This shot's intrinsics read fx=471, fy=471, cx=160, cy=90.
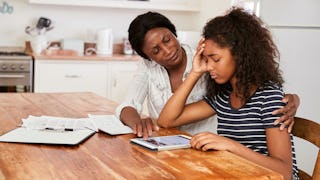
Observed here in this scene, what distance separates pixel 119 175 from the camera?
1.26 metres

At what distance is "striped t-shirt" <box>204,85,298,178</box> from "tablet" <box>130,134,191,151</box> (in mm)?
204

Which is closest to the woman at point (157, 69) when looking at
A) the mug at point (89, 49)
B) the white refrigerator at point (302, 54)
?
the white refrigerator at point (302, 54)

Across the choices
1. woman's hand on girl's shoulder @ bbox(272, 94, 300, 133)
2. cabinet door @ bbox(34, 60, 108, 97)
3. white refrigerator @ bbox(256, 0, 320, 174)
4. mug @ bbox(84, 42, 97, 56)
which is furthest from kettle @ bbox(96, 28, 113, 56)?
woman's hand on girl's shoulder @ bbox(272, 94, 300, 133)

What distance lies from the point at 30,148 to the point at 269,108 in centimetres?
82

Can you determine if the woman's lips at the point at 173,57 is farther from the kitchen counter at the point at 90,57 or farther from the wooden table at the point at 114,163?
the kitchen counter at the point at 90,57

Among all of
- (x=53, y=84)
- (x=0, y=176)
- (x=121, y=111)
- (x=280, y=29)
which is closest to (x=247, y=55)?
(x=121, y=111)

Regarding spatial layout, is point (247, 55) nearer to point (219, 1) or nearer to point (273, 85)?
point (273, 85)

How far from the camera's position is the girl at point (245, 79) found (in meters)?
1.64

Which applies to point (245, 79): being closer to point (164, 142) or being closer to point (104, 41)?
point (164, 142)

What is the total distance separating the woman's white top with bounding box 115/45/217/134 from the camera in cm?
214

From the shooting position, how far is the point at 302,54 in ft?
10.1

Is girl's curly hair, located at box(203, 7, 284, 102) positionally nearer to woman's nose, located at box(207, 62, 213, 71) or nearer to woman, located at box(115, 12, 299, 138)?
woman's nose, located at box(207, 62, 213, 71)

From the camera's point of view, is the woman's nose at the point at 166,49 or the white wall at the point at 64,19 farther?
the white wall at the point at 64,19

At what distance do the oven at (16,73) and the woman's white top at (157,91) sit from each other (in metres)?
2.02
